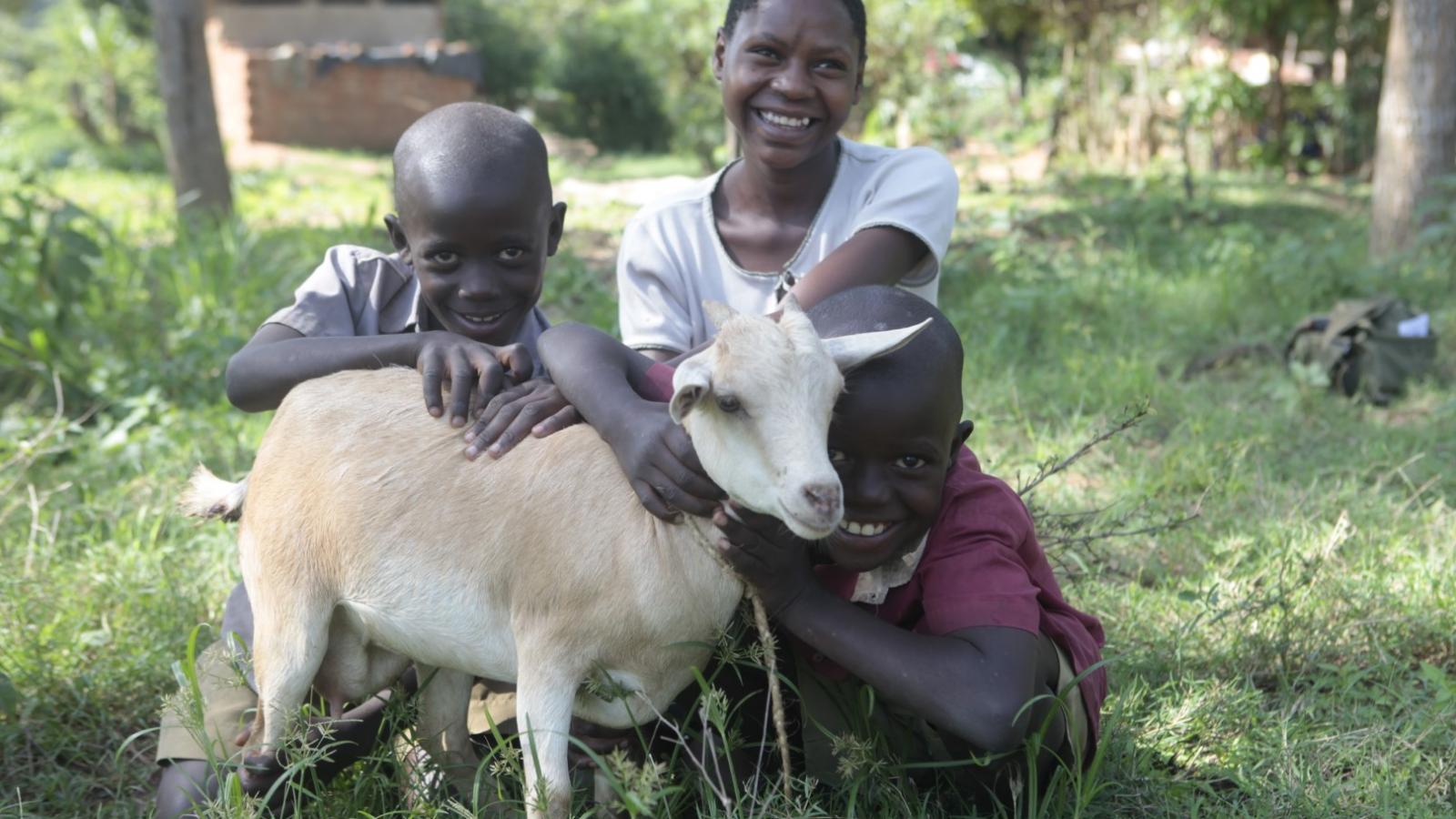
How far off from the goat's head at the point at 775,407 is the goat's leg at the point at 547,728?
487 mm

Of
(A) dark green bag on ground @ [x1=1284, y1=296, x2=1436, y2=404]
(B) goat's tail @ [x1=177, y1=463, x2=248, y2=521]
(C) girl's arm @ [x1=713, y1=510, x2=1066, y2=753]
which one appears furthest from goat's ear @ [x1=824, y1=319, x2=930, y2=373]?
(A) dark green bag on ground @ [x1=1284, y1=296, x2=1436, y2=404]

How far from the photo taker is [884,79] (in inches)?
414

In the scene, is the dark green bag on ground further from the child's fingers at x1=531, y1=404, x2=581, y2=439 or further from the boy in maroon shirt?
the child's fingers at x1=531, y1=404, x2=581, y2=439

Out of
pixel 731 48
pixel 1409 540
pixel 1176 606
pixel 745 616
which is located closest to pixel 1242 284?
pixel 1409 540

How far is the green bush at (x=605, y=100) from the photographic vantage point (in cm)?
1881

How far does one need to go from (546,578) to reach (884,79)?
9074mm

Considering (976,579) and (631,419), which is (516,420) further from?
(976,579)

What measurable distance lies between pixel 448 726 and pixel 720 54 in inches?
73.0

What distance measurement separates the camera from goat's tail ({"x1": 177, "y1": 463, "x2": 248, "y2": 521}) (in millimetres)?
2572

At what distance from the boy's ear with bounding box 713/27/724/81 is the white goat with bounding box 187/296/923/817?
134 centimetres

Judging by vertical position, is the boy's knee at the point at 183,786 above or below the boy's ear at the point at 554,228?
below

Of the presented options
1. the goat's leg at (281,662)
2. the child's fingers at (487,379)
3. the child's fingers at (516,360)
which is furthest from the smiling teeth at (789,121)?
the goat's leg at (281,662)

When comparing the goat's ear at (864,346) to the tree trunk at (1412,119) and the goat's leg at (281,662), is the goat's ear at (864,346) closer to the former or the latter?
the goat's leg at (281,662)

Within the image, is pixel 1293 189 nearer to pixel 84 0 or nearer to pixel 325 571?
pixel 325 571
